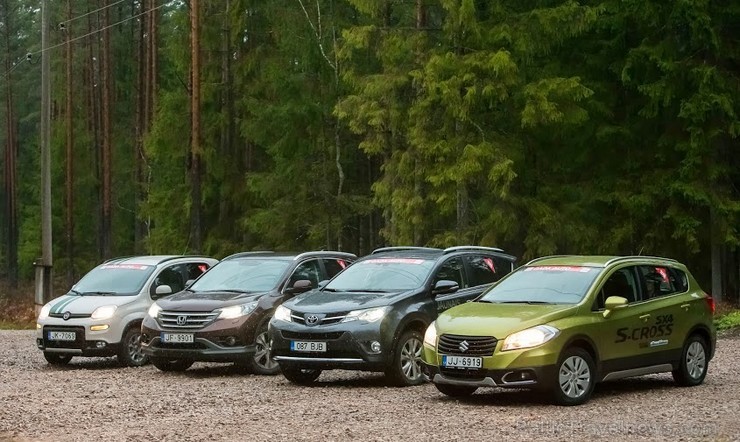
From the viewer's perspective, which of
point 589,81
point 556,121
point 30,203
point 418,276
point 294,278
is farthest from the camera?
point 30,203

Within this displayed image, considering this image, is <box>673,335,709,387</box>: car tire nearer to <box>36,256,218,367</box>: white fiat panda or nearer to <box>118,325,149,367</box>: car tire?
<box>36,256,218,367</box>: white fiat panda

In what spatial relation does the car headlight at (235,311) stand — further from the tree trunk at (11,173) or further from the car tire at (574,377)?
the tree trunk at (11,173)

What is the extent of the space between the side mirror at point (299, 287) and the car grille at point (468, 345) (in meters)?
4.49

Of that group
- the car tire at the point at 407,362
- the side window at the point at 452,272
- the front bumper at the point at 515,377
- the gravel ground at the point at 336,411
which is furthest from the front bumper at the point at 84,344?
the front bumper at the point at 515,377

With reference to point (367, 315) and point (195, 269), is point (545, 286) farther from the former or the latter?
point (195, 269)

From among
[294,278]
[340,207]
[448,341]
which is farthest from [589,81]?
[448,341]

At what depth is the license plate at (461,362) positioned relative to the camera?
13.3 meters

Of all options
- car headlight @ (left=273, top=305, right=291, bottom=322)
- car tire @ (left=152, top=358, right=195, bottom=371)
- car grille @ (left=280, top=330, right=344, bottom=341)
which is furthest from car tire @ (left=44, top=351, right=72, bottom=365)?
car grille @ (left=280, top=330, right=344, bottom=341)

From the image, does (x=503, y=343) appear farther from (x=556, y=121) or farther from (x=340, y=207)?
(x=340, y=207)

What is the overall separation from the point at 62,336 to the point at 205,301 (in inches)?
119

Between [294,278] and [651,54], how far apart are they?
15228 mm

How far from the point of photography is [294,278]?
18516 millimetres

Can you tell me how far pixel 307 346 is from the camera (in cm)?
1552

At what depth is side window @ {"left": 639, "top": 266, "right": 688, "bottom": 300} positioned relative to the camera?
15000 mm
